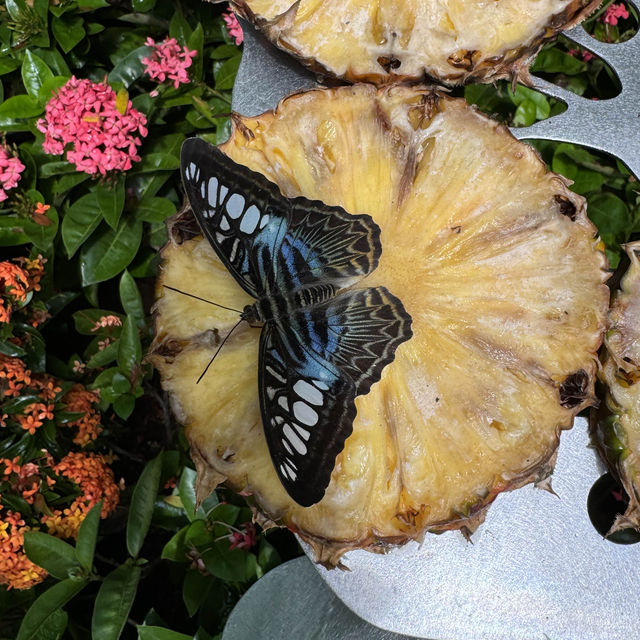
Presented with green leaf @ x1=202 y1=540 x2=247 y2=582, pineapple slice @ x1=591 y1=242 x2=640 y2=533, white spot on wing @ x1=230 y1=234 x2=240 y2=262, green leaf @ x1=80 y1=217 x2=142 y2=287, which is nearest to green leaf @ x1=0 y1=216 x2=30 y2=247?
green leaf @ x1=80 y1=217 x2=142 y2=287

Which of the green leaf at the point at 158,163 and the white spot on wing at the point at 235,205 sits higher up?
the white spot on wing at the point at 235,205

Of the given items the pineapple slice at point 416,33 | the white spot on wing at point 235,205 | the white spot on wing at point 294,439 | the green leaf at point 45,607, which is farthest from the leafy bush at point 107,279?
the white spot on wing at point 294,439

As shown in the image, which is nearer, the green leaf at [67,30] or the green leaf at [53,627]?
the green leaf at [53,627]

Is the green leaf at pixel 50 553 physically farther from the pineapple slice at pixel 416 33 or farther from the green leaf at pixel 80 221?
the pineapple slice at pixel 416 33

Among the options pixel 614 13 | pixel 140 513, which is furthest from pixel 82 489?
pixel 614 13

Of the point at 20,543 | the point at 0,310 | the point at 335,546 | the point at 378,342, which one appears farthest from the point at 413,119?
the point at 20,543

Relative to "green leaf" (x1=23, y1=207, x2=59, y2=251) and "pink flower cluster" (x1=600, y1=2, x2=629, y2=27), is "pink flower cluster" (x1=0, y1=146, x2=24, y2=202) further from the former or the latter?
"pink flower cluster" (x1=600, y1=2, x2=629, y2=27)

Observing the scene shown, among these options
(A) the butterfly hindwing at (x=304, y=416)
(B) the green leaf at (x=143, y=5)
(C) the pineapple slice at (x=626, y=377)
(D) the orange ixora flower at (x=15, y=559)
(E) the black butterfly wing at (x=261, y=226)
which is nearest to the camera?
(A) the butterfly hindwing at (x=304, y=416)
